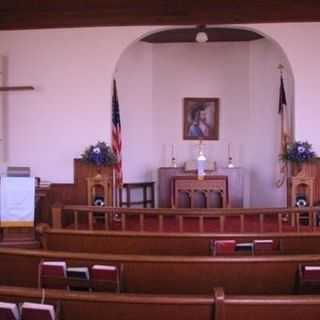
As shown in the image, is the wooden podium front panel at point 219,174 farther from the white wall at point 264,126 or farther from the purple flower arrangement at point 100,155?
the purple flower arrangement at point 100,155

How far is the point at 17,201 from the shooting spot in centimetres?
564

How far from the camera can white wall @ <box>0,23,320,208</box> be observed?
6613 millimetres

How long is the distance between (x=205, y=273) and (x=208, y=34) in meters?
5.65

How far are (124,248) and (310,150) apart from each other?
3.70 m

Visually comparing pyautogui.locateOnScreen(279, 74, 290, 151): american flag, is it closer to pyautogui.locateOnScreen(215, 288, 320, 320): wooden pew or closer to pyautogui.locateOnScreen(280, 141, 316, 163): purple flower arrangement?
pyautogui.locateOnScreen(280, 141, 316, 163): purple flower arrangement

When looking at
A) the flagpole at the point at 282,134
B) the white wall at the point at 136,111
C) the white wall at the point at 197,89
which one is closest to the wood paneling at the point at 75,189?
the white wall at the point at 136,111

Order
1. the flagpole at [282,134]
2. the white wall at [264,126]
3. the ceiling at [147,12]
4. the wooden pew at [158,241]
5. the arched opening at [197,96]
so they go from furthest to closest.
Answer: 1. the arched opening at [197,96]
2. the white wall at [264,126]
3. the flagpole at [282,134]
4. the ceiling at [147,12]
5. the wooden pew at [158,241]

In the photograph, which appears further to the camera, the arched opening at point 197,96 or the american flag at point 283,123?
the arched opening at point 197,96

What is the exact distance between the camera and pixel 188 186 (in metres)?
7.04

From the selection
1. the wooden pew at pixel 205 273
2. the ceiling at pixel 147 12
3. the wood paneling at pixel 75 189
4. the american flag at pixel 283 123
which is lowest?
the wooden pew at pixel 205 273

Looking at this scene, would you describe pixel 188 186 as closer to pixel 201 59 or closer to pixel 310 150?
pixel 310 150

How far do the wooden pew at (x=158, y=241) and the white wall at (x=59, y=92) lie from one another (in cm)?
302

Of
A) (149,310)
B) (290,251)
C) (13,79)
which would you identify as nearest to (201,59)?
(13,79)

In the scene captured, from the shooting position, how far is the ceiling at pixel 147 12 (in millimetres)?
6285
